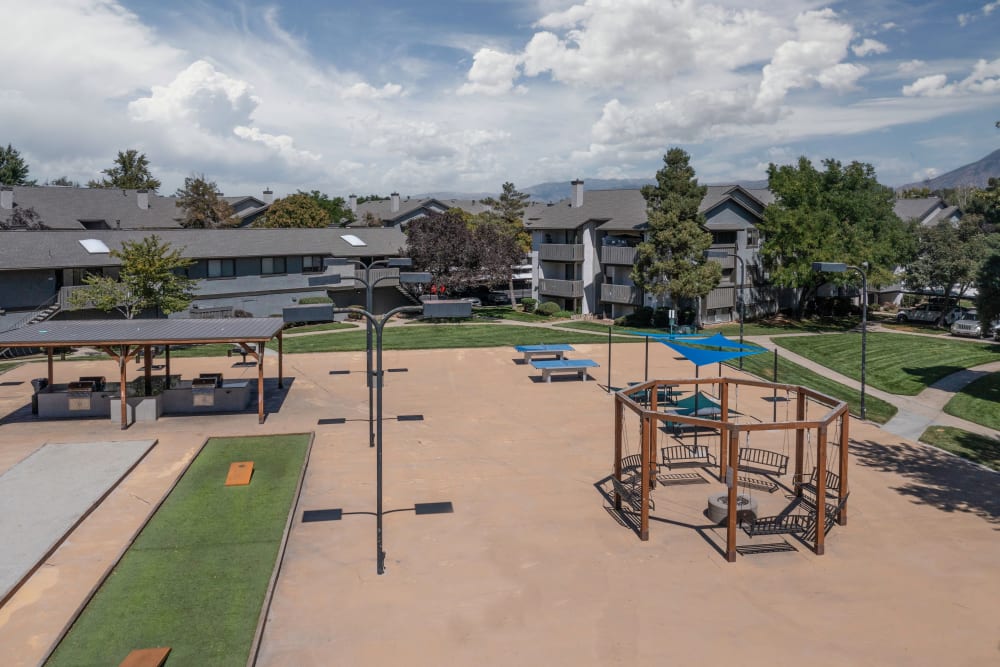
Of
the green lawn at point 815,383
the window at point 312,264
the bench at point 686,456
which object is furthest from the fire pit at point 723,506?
the window at point 312,264

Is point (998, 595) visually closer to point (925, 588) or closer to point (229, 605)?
point (925, 588)

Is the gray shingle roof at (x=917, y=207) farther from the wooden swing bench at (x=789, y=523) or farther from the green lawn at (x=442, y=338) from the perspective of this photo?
the wooden swing bench at (x=789, y=523)

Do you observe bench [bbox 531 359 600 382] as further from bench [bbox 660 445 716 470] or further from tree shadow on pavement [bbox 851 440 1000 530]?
tree shadow on pavement [bbox 851 440 1000 530]

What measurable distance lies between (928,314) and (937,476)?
43228 millimetres

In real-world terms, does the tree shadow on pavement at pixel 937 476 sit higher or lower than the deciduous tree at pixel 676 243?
lower

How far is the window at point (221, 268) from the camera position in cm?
5412

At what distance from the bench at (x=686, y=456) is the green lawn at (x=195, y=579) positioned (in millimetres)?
11460

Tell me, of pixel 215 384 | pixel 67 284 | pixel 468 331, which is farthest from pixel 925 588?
pixel 67 284

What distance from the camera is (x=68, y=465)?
2284cm

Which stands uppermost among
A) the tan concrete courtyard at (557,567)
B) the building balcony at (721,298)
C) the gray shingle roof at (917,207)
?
the gray shingle roof at (917,207)

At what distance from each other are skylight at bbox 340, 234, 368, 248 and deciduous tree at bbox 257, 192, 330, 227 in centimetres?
1861

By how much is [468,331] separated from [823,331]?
85.7 feet

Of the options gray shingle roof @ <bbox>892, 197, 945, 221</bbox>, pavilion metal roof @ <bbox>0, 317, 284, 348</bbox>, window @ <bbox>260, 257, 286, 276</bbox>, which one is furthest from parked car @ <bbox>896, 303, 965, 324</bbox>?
pavilion metal roof @ <bbox>0, 317, 284, 348</bbox>

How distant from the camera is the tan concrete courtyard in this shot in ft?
44.0
